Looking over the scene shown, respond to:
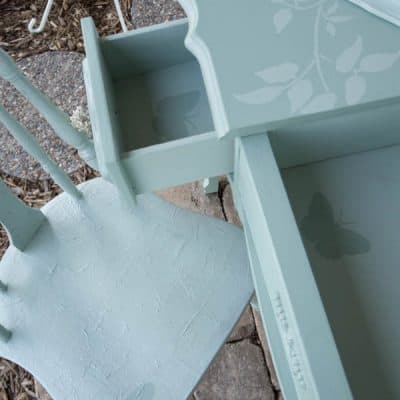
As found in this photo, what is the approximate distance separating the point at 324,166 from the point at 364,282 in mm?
158

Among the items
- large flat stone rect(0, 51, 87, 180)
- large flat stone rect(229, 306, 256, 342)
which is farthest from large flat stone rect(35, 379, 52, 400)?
large flat stone rect(0, 51, 87, 180)

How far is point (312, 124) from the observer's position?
51 centimetres

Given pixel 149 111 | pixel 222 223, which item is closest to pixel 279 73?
pixel 149 111

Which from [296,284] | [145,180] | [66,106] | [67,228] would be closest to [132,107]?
[145,180]

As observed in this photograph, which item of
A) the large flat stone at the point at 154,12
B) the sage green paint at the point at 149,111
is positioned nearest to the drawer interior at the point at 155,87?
the sage green paint at the point at 149,111

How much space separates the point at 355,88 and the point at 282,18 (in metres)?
0.12

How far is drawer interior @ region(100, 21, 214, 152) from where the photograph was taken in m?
0.63

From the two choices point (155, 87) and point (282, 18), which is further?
point (155, 87)

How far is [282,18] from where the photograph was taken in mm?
502

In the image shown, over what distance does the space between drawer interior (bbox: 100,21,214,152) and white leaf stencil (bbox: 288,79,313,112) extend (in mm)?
181

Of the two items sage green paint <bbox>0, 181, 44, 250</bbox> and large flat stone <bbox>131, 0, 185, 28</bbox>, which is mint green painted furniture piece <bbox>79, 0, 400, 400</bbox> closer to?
sage green paint <bbox>0, 181, 44, 250</bbox>

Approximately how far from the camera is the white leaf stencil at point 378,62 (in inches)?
19.0

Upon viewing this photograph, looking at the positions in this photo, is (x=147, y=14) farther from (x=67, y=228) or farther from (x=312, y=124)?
(x=312, y=124)

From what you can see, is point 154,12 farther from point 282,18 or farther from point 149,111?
point 282,18
